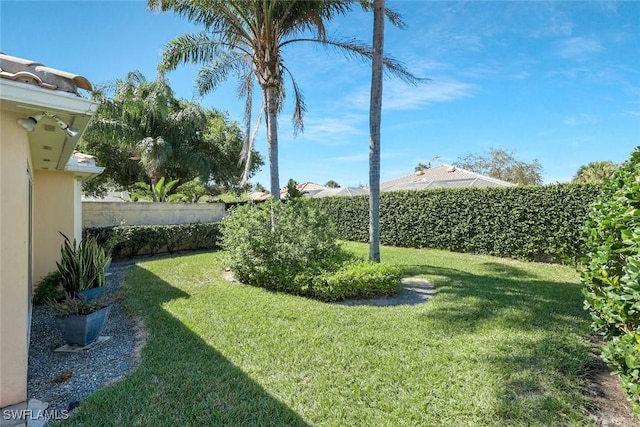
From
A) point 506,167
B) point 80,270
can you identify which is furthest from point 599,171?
point 80,270

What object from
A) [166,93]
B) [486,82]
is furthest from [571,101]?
[166,93]

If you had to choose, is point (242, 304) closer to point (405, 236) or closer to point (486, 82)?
point (405, 236)

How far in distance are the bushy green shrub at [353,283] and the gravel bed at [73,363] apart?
3.67 meters

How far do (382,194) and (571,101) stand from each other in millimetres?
10849

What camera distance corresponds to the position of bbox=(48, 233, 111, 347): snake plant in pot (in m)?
4.77

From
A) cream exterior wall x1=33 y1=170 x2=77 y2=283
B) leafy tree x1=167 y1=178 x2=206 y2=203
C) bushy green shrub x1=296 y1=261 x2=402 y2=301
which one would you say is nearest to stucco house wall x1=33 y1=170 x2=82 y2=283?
cream exterior wall x1=33 y1=170 x2=77 y2=283

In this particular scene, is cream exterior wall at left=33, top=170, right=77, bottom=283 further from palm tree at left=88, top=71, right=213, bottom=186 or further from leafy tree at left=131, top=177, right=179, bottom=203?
leafy tree at left=131, top=177, right=179, bottom=203

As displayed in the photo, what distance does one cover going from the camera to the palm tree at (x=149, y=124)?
18516 millimetres

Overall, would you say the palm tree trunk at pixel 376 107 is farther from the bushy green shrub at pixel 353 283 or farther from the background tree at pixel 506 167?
the background tree at pixel 506 167

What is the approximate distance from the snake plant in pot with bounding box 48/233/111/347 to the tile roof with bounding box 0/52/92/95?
324 centimetres

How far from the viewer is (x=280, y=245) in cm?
853

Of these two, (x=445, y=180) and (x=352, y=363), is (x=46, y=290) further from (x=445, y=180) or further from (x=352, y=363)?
(x=445, y=180)

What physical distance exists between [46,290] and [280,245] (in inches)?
204

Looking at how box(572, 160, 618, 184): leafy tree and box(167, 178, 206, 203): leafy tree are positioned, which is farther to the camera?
box(167, 178, 206, 203): leafy tree
